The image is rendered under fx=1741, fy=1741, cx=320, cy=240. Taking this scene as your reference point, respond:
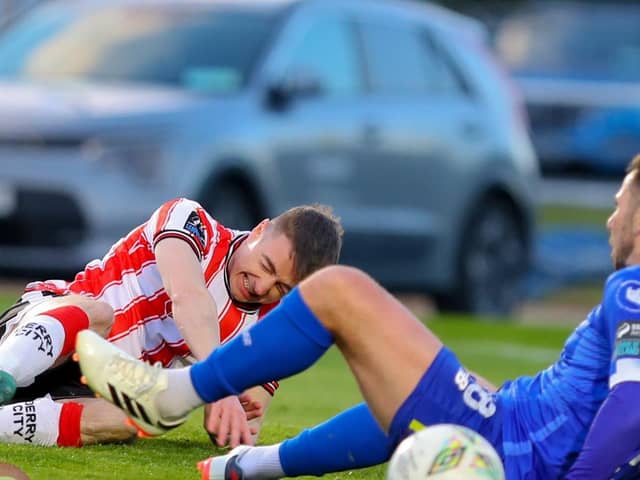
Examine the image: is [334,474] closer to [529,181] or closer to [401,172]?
[401,172]

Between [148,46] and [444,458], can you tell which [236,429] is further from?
[148,46]

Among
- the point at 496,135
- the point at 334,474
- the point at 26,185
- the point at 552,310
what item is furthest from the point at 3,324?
the point at 552,310

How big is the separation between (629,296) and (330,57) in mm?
7601

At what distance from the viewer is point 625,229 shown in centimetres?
464

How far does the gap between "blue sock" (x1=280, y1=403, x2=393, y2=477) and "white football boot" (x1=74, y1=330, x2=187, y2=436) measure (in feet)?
1.59

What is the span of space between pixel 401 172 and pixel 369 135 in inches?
18.2

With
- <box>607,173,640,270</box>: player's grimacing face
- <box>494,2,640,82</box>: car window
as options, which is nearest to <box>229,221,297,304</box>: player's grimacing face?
<box>607,173,640,270</box>: player's grimacing face

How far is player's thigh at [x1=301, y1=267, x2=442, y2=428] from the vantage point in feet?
14.2

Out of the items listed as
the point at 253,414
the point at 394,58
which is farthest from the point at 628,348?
the point at 394,58

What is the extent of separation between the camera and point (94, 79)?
36.3 ft

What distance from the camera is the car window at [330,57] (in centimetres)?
1138

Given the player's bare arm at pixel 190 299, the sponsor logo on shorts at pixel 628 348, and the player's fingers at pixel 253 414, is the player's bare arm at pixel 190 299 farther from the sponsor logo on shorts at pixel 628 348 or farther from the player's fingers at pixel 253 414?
the sponsor logo on shorts at pixel 628 348

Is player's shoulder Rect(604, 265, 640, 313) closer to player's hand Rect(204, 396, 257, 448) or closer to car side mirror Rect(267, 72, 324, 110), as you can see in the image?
player's hand Rect(204, 396, 257, 448)

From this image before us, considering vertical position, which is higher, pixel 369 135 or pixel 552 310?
pixel 369 135
